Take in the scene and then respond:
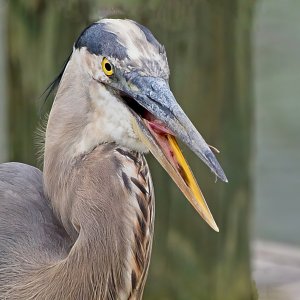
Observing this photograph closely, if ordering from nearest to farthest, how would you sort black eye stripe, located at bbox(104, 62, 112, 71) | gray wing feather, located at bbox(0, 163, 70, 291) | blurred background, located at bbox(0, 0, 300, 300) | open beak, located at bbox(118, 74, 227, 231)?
open beak, located at bbox(118, 74, 227, 231) → black eye stripe, located at bbox(104, 62, 112, 71) → gray wing feather, located at bbox(0, 163, 70, 291) → blurred background, located at bbox(0, 0, 300, 300)

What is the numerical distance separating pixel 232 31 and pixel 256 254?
1.67 m

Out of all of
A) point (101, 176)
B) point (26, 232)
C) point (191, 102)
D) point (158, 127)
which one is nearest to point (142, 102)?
point (158, 127)

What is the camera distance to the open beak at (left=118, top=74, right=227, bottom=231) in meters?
2.40

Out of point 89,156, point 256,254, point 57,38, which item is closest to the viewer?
point 89,156

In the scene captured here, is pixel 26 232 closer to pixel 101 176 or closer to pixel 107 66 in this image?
pixel 101 176

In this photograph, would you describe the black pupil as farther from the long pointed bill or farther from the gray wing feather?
the gray wing feather

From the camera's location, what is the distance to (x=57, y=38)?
3629 mm

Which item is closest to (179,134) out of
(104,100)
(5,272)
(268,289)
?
(104,100)

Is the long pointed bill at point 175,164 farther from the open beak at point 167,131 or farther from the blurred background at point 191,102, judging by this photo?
the blurred background at point 191,102

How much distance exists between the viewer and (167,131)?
8.05 feet

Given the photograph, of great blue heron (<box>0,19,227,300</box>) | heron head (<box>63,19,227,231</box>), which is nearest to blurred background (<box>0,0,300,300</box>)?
great blue heron (<box>0,19,227,300</box>)

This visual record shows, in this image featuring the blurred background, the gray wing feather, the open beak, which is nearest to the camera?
the open beak

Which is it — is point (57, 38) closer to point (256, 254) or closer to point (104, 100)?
point (104, 100)

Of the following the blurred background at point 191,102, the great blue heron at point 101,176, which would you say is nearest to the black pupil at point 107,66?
the great blue heron at point 101,176
